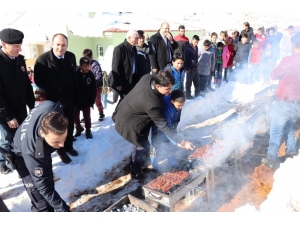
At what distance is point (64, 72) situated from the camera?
448cm

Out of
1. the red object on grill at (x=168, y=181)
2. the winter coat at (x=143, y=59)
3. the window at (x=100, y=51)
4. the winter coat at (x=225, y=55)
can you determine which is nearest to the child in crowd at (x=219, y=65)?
the winter coat at (x=225, y=55)

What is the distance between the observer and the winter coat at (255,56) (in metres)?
10.9

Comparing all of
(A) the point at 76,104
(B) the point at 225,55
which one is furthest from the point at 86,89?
(B) the point at 225,55

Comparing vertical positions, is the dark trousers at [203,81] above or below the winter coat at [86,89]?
below

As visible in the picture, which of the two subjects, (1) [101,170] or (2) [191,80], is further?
(2) [191,80]

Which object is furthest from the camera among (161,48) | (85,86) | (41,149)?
(161,48)

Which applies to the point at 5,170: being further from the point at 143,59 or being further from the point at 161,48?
the point at 161,48

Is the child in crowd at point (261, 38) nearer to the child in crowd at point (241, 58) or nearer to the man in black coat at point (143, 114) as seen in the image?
the child in crowd at point (241, 58)

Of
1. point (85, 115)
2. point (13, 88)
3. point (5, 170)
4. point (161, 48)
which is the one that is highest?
point (161, 48)

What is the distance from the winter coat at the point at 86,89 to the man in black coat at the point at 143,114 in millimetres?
1145

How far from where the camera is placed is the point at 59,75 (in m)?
4.42

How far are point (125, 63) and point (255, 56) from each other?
7.33 m

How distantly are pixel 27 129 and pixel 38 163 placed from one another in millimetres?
388

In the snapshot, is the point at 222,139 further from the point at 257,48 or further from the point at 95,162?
the point at 257,48
